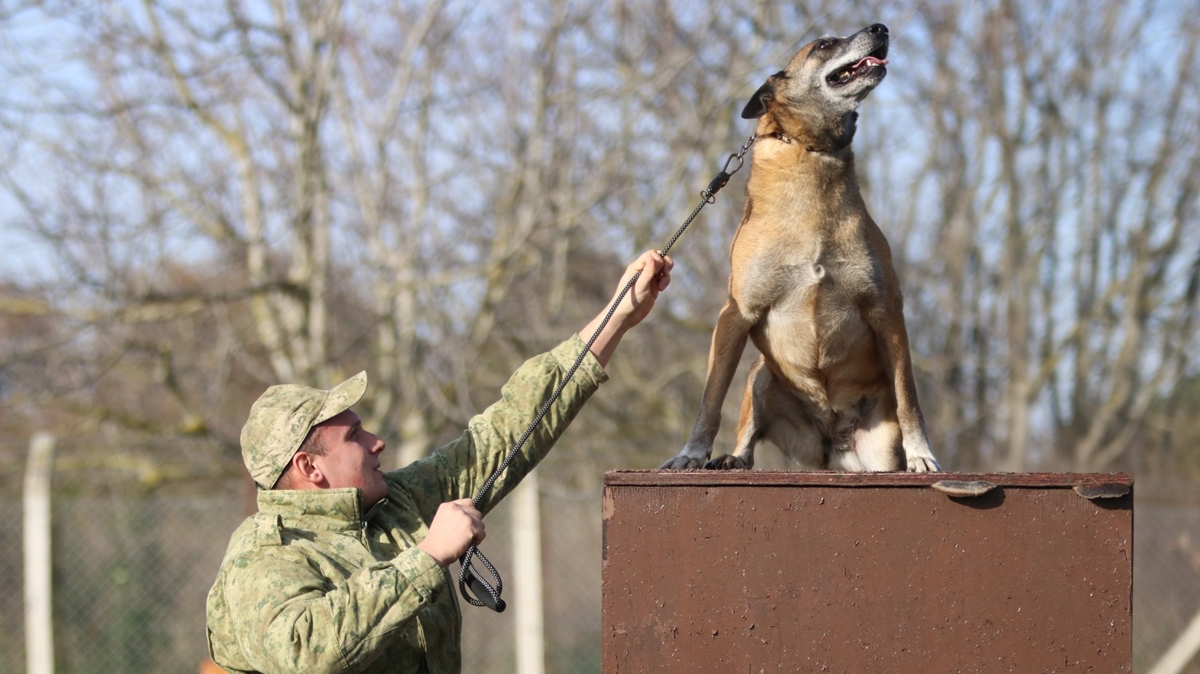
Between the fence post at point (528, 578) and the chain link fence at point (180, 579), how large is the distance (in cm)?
14

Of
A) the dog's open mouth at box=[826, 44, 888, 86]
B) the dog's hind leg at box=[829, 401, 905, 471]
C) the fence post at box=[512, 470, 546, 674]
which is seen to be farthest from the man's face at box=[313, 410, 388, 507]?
the fence post at box=[512, 470, 546, 674]

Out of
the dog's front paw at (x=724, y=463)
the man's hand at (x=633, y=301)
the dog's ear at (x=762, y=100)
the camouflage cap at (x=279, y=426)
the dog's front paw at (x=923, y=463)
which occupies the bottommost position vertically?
the dog's front paw at (x=923, y=463)

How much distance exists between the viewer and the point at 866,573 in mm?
2617

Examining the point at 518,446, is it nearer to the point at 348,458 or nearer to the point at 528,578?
the point at 348,458

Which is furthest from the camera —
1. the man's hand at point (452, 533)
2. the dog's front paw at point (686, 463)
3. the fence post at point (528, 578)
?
the fence post at point (528, 578)

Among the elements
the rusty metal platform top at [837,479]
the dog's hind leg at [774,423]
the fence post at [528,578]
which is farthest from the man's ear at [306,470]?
the fence post at [528,578]

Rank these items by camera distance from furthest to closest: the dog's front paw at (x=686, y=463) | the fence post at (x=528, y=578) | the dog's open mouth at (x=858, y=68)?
the fence post at (x=528, y=578), the dog's open mouth at (x=858, y=68), the dog's front paw at (x=686, y=463)

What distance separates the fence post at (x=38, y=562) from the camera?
22.7 feet

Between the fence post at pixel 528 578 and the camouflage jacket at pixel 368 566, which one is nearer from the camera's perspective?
the camouflage jacket at pixel 368 566

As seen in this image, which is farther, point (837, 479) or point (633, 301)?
point (633, 301)

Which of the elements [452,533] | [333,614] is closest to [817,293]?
[452,533]

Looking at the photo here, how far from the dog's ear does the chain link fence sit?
164 inches

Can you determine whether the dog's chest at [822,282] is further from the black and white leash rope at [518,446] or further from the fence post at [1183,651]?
the fence post at [1183,651]

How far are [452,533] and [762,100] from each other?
6.36 ft
